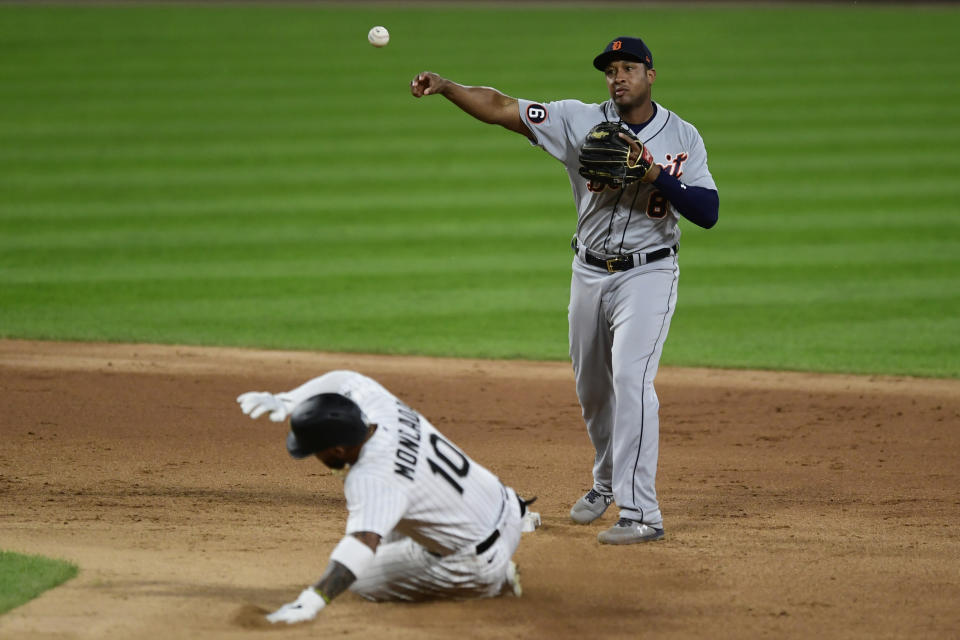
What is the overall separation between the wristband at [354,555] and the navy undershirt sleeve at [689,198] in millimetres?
2080

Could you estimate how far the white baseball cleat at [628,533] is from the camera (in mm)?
5129

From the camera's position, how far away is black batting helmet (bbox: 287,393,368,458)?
12.7 feet

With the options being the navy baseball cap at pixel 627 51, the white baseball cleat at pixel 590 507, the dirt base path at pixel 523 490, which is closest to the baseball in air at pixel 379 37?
the navy baseball cap at pixel 627 51

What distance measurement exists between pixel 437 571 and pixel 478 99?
2113 mm

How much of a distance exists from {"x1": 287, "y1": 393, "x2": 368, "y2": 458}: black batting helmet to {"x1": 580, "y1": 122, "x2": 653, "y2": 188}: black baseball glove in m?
1.67

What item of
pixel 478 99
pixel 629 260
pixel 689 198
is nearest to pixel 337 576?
pixel 629 260

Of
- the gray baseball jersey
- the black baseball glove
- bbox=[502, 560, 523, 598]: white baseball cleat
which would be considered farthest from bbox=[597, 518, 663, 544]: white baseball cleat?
the black baseball glove

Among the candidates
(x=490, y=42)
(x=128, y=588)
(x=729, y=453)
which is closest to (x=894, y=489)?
(x=729, y=453)

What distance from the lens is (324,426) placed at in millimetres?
3852

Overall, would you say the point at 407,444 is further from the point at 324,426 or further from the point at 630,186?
the point at 630,186

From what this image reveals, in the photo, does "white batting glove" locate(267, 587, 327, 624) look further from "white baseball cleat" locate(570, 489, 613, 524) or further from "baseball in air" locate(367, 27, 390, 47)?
"baseball in air" locate(367, 27, 390, 47)

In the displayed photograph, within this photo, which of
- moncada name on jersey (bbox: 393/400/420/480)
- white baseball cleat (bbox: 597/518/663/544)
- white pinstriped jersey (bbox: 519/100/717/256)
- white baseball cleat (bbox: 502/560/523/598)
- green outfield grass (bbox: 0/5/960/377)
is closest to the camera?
moncada name on jersey (bbox: 393/400/420/480)

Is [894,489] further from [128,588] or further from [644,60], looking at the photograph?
[128,588]

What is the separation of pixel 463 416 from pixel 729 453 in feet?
5.35
